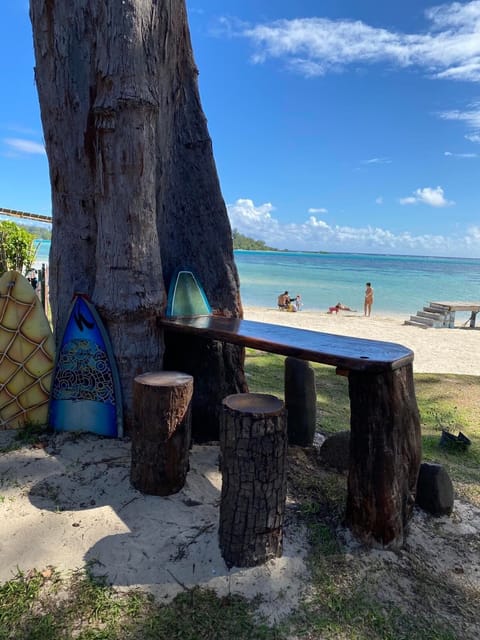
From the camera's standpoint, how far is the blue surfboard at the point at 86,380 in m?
3.76

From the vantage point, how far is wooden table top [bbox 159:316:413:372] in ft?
8.48

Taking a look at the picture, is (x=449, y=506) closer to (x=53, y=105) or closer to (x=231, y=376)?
(x=231, y=376)

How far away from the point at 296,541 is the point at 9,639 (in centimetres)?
154

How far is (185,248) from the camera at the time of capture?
4.50 m

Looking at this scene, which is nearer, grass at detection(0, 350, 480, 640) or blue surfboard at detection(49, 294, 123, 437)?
grass at detection(0, 350, 480, 640)

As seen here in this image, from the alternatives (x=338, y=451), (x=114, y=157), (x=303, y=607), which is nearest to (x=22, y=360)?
(x=114, y=157)

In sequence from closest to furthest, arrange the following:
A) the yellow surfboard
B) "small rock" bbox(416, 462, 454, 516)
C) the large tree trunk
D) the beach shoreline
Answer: "small rock" bbox(416, 462, 454, 516), the large tree trunk, the yellow surfboard, the beach shoreline

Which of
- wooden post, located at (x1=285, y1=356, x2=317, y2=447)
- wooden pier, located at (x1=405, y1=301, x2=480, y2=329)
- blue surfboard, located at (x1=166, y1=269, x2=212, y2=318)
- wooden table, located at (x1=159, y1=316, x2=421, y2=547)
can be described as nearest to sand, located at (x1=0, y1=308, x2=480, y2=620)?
wooden table, located at (x1=159, y1=316, x2=421, y2=547)

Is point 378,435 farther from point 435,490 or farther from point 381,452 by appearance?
point 435,490

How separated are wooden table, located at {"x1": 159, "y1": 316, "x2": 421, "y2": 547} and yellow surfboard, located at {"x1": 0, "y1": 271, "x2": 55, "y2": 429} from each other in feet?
7.31

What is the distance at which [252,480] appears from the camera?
8.05ft

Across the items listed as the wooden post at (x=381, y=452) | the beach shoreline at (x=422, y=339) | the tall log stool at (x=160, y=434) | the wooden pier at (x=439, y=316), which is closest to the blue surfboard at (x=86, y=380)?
the tall log stool at (x=160, y=434)

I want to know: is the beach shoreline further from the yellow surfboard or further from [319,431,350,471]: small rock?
the yellow surfboard

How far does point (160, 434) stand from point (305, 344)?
1.13 m
